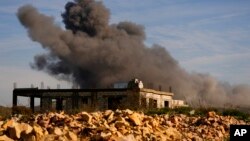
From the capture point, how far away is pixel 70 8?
84750 millimetres

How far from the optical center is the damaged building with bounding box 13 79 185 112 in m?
51.9

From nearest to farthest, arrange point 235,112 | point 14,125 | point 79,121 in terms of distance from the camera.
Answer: point 14,125 < point 79,121 < point 235,112

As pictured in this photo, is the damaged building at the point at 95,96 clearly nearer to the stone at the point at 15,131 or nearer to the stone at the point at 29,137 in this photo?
the stone at the point at 15,131

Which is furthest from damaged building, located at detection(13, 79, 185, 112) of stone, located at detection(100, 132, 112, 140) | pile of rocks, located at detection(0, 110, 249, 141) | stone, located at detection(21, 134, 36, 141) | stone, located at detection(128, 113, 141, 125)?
stone, located at detection(21, 134, 36, 141)

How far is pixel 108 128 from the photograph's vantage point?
44.8ft

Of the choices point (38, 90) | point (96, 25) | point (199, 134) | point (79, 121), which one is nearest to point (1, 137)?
point (79, 121)

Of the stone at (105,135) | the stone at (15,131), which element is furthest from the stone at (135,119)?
the stone at (15,131)

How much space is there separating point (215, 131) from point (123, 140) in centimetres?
669

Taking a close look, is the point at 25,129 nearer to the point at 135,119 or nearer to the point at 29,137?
the point at 29,137

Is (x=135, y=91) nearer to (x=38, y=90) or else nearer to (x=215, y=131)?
Result: (x=38, y=90)

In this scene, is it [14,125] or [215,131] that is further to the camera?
[215,131]

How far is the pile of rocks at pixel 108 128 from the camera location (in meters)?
12.0

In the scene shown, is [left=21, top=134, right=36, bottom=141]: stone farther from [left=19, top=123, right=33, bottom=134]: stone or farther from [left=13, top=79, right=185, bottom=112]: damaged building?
[left=13, top=79, right=185, bottom=112]: damaged building

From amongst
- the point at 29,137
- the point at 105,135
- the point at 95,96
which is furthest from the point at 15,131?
the point at 95,96
